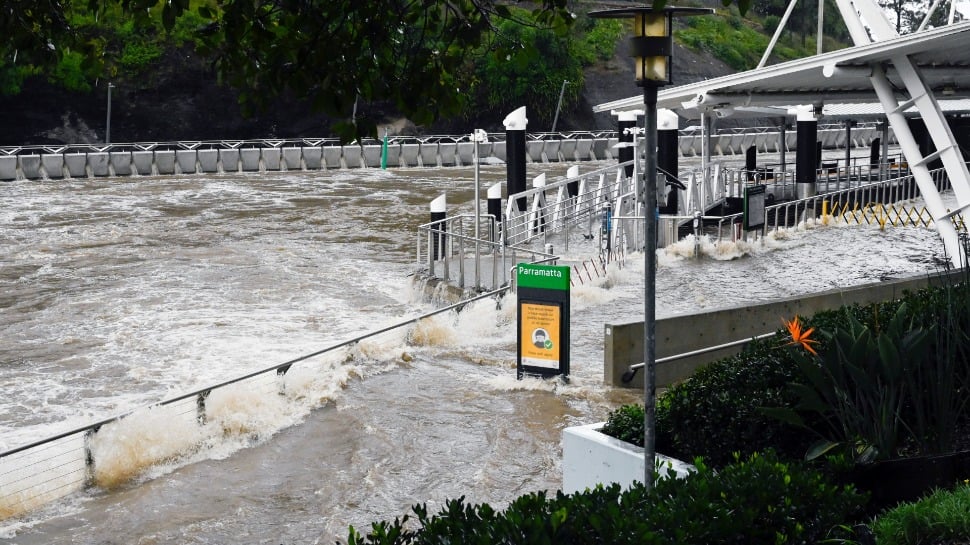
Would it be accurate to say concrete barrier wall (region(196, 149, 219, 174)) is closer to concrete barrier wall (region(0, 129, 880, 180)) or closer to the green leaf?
concrete barrier wall (region(0, 129, 880, 180))

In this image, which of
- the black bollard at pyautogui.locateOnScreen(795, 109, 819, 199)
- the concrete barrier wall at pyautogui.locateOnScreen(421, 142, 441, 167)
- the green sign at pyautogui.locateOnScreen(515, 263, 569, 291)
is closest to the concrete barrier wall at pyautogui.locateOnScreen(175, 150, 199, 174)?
the concrete barrier wall at pyautogui.locateOnScreen(421, 142, 441, 167)

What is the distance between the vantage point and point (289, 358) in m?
18.1

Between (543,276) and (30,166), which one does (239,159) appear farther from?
(543,276)

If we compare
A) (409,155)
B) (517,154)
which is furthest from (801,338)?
(409,155)

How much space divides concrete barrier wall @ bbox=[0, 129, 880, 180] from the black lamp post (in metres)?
49.9

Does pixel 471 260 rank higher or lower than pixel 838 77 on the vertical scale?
lower

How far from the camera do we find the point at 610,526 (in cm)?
495

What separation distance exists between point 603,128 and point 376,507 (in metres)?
73.5

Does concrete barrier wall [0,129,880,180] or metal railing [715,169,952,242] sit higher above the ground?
concrete barrier wall [0,129,880,180]

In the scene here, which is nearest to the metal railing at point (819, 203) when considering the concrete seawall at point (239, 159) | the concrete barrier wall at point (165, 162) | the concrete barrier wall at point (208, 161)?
the concrete seawall at point (239, 159)

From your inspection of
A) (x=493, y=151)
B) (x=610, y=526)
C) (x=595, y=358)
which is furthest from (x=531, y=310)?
(x=493, y=151)

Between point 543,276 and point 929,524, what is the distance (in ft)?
27.5

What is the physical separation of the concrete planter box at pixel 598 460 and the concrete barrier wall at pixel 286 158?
160 ft

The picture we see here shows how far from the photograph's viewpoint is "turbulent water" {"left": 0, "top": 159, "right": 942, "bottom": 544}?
1091 centimetres
